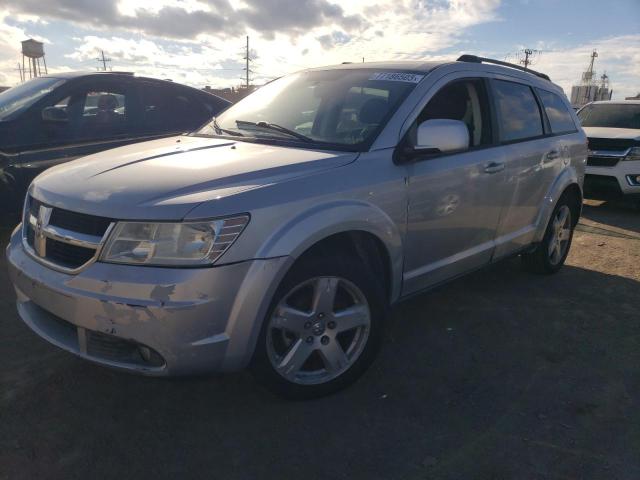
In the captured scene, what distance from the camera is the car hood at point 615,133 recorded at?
327 inches

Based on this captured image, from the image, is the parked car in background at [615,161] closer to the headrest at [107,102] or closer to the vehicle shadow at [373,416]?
the vehicle shadow at [373,416]

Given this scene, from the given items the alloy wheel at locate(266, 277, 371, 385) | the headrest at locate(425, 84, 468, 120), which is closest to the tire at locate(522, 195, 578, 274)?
the headrest at locate(425, 84, 468, 120)

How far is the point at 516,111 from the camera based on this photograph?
4.11 metres

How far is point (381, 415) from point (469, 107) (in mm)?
2169

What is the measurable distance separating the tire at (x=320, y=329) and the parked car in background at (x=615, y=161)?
6.85m

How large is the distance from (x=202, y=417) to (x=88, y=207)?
3.72 feet

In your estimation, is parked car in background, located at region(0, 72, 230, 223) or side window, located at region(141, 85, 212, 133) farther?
side window, located at region(141, 85, 212, 133)

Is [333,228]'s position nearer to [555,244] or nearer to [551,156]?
[551,156]

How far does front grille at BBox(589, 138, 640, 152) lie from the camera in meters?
8.20

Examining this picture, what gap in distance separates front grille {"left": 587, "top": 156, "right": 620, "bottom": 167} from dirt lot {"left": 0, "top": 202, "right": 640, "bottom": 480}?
5355 mm

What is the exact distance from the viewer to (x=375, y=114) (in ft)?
10.3

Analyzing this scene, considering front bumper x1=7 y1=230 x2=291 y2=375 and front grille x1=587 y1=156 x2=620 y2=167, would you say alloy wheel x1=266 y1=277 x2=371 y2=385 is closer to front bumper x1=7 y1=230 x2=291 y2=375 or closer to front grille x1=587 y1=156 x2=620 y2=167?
front bumper x1=7 y1=230 x2=291 y2=375

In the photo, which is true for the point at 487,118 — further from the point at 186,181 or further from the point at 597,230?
the point at 597,230

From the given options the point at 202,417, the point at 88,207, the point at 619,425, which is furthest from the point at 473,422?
the point at 88,207
